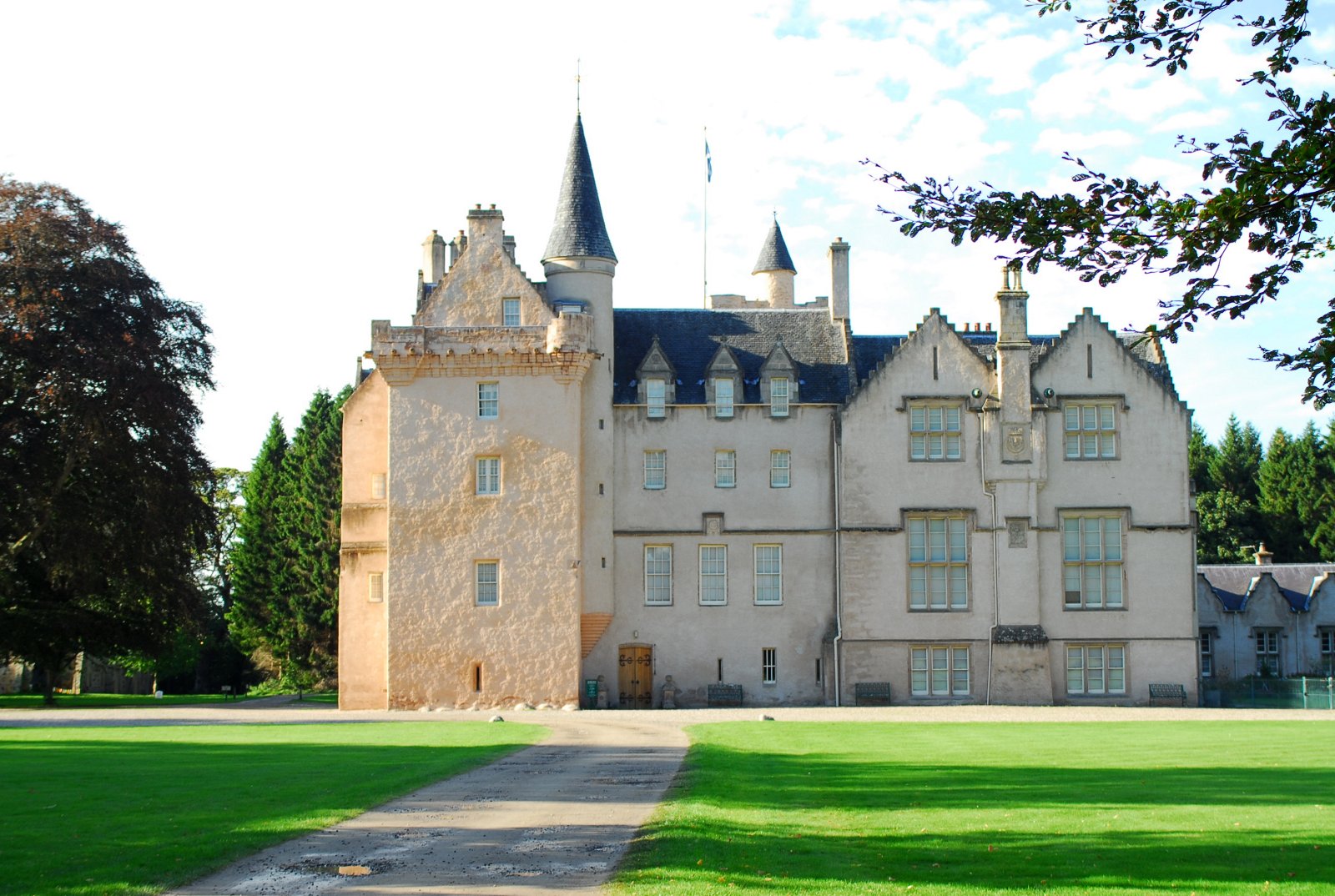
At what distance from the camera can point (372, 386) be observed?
49438 mm

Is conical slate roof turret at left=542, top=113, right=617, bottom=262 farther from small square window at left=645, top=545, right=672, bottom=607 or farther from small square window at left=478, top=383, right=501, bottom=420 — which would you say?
small square window at left=645, top=545, right=672, bottom=607

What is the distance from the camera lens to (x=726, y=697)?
1854 inches

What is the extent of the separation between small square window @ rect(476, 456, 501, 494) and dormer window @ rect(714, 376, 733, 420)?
7633 millimetres

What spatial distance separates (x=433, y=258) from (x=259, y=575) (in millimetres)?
22551

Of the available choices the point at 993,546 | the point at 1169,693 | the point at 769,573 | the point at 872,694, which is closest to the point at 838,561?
the point at 769,573

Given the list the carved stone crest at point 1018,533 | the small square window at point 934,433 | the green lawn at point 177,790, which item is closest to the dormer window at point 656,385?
the small square window at point 934,433

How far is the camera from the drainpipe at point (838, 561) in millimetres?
47188

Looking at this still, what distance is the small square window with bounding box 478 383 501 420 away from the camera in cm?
4644

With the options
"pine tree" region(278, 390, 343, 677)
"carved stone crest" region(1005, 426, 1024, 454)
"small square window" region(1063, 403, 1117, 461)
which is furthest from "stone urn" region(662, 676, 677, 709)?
"pine tree" region(278, 390, 343, 677)

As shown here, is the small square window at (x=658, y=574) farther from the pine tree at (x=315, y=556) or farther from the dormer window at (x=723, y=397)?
the pine tree at (x=315, y=556)

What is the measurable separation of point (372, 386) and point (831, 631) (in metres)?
17.5

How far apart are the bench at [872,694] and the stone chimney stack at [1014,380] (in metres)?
8.46

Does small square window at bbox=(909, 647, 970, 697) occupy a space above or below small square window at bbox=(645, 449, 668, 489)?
below

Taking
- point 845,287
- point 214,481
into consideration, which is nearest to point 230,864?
point 214,481
